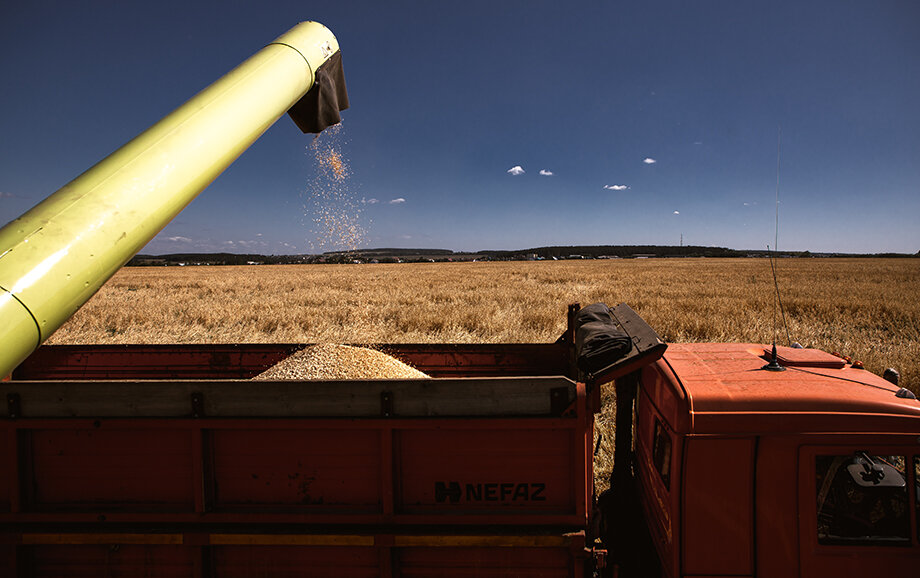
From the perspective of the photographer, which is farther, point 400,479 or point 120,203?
point 400,479

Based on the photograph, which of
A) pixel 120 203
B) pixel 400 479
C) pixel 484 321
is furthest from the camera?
pixel 484 321

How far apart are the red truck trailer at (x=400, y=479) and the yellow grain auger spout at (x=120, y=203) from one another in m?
0.99

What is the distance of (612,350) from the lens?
97.3 inches

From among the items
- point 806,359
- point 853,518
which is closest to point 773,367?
point 806,359

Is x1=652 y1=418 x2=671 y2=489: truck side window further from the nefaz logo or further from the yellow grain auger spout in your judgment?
the yellow grain auger spout

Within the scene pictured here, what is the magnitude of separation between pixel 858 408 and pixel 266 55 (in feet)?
11.6

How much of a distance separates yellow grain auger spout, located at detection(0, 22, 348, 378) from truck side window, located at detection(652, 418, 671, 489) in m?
2.70

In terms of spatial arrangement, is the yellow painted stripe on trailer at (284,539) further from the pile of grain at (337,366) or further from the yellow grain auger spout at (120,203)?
the yellow grain auger spout at (120,203)

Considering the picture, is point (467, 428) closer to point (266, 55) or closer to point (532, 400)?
point (532, 400)

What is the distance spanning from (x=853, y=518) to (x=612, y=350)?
1.48 m

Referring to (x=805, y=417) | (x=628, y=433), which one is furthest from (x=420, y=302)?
(x=805, y=417)

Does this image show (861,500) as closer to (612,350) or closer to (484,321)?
(612,350)

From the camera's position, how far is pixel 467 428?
7.56 ft

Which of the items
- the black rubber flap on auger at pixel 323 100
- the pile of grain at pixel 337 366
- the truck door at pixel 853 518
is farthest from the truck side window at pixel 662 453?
the black rubber flap on auger at pixel 323 100
